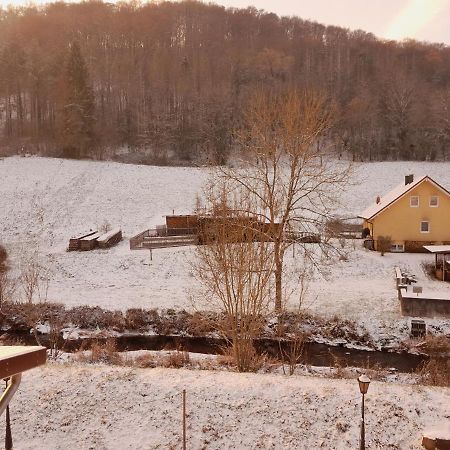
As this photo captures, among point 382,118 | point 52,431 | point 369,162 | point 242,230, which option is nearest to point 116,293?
point 242,230

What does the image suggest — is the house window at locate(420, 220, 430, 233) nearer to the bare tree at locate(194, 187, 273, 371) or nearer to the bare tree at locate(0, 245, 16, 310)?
the bare tree at locate(194, 187, 273, 371)

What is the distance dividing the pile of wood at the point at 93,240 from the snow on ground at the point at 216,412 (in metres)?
18.8

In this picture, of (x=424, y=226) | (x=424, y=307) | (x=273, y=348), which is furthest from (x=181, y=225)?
(x=424, y=307)

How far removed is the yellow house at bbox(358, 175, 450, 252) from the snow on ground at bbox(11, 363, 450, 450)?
19.7 metres

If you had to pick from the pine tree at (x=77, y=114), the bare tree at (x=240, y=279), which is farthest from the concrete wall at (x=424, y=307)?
the pine tree at (x=77, y=114)

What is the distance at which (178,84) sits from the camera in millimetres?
64062

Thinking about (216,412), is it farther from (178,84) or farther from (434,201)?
(178,84)

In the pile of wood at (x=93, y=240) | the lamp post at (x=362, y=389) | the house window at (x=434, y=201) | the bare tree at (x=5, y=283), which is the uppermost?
the house window at (x=434, y=201)

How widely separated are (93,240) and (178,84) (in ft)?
134

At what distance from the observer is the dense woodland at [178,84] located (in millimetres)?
52219

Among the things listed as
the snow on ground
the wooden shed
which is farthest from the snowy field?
the snow on ground

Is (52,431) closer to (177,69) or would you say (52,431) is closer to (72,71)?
(72,71)

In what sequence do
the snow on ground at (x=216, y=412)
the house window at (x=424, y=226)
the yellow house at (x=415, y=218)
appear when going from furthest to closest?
the house window at (x=424, y=226), the yellow house at (x=415, y=218), the snow on ground at (x=216, y=412)

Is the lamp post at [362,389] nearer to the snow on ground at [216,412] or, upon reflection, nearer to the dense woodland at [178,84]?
the snow on ground at [216,412]
